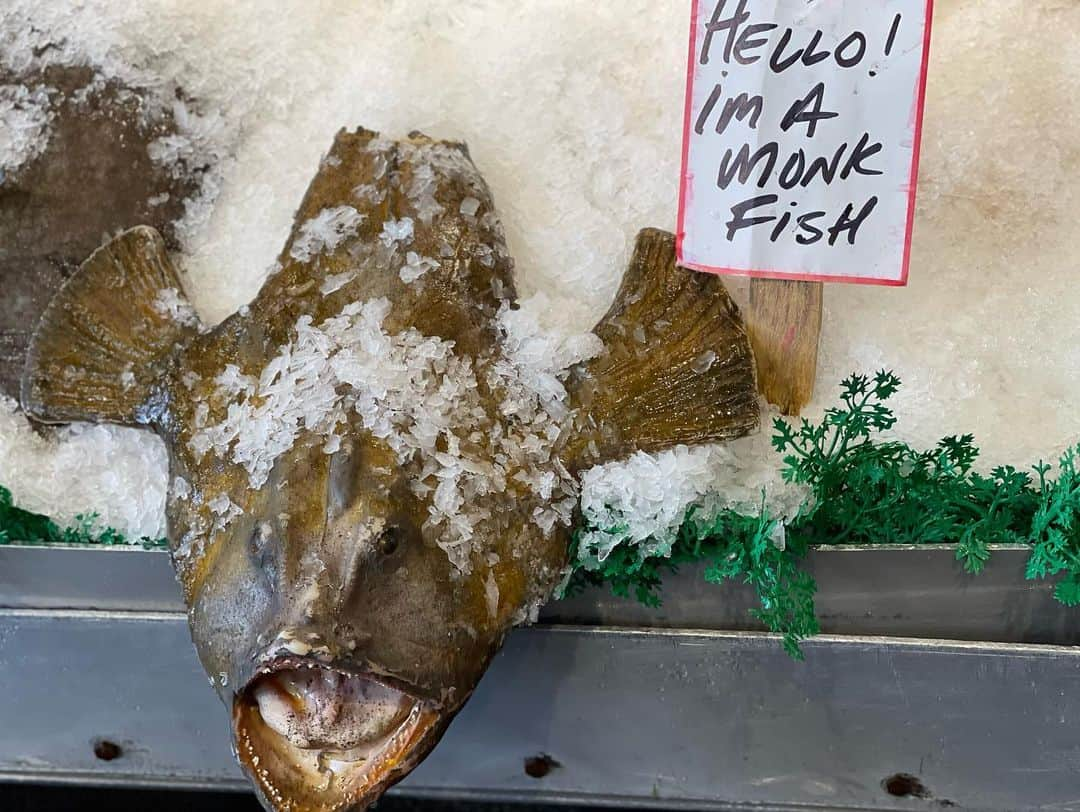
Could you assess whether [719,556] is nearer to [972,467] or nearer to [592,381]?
[592,381]

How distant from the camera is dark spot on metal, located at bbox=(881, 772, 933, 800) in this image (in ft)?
4.51

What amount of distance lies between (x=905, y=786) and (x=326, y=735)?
846mm

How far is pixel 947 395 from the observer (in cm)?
143

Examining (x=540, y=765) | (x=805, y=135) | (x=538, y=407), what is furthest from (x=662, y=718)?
(x=805, y=135)

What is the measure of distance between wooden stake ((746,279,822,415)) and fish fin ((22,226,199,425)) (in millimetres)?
831

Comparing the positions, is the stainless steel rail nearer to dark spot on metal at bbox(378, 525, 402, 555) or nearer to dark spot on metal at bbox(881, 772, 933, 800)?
dark spot on metal at bbox(881, 772, 933, 800)

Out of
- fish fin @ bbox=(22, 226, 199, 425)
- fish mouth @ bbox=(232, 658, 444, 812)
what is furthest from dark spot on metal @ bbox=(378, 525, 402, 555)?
fish fin @ bbox=(22, 226, 199, 425)

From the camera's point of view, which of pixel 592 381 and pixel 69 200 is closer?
pixel 592 381

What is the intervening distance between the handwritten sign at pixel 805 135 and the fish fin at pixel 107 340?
31.2 inches

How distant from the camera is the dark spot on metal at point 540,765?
1.46 meters

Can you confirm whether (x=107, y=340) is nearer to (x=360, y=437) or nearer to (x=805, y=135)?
(x=360, y=437)

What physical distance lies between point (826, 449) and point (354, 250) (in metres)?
0.74

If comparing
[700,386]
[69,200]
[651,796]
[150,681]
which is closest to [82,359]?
[69,200]

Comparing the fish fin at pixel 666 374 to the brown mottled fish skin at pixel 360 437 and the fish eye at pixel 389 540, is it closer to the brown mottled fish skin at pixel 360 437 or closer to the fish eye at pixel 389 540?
the brown mottled fish skin at pixel 360 437
